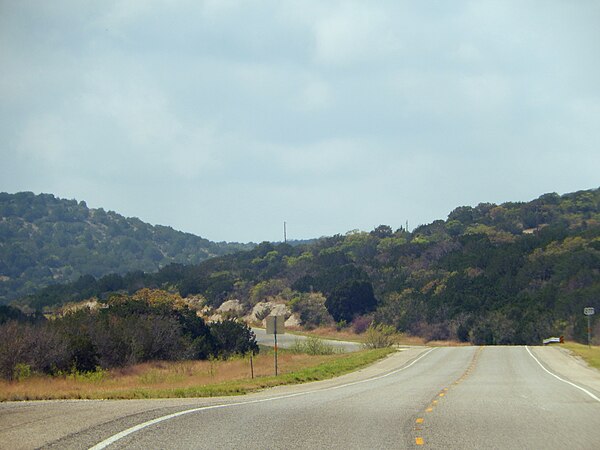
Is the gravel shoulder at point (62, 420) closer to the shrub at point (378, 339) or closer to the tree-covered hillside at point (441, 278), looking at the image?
the shrub at point (378, 339)

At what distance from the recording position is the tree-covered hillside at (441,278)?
238ft

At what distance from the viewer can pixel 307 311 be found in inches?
3802

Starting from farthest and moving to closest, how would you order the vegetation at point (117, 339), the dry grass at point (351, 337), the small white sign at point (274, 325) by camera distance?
the dry grass at point (351, 337)
the vegetation at point (117, 339)
the small white sign at point (274, 325)

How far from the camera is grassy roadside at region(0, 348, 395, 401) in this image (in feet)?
63.9

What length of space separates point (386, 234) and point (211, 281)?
44.1m

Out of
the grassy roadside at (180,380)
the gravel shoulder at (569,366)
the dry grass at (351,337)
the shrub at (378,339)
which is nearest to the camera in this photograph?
the grassy roadside at (180,380)

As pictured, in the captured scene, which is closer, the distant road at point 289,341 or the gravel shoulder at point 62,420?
the gravel shoulder at point 62,420

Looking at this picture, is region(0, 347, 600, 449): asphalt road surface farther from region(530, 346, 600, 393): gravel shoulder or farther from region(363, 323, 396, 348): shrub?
region(363, 323, 396, 348): shrub

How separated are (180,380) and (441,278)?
Result: 2517 inches

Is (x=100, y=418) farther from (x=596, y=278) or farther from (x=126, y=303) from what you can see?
(x=596, y=278)

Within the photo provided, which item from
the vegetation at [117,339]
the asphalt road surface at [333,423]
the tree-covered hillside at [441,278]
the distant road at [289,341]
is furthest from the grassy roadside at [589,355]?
the vegetation at [117,339]

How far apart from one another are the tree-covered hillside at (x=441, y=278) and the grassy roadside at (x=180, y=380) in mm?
26562

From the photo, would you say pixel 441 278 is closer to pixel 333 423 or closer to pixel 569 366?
pixel 569 366

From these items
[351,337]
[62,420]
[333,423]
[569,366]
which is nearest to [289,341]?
[351,337]
